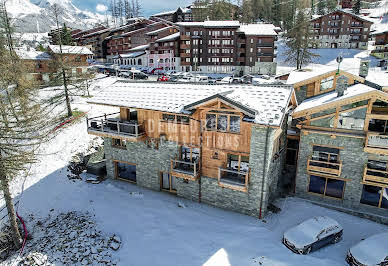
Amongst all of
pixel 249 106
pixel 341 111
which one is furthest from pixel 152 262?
pixel 341 111

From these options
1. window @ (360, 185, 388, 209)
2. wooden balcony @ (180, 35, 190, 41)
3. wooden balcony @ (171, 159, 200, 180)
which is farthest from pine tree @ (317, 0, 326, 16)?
wooden balcony @ (171, 159, 200, 180)

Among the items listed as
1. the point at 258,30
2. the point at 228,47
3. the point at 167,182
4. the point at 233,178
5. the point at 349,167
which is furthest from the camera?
the point at 228,47

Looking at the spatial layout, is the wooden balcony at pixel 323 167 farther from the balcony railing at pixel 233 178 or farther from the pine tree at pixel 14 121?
the pine tree at pixel 14 121

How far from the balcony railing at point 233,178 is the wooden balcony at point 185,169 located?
1676mm

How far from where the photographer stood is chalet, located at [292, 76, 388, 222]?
15469 mm

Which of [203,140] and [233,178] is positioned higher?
[203,140]

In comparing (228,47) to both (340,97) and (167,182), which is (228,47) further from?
(167,182)

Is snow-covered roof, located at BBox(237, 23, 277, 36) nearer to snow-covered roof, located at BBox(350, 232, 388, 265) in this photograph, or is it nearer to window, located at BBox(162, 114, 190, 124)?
window, located at BBox(162, 114, 190, 124)

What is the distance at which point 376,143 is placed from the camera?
1521cm

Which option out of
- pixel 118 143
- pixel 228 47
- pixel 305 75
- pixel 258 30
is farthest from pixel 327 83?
pixel 258 30

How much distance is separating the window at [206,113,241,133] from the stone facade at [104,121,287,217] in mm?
1157

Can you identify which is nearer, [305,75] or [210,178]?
[210,178]

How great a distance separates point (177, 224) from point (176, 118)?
684 cm

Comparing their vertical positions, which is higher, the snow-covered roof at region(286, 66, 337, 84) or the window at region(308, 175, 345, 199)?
the snow-covered roof at region(286, 66, 337, 84)
